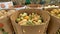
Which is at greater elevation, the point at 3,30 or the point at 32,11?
the point at 32,11

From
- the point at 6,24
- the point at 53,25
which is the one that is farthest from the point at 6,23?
the point at 53,25

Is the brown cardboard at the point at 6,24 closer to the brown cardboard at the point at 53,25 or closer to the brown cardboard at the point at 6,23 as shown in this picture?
the brown cardboard at the point at 6,23

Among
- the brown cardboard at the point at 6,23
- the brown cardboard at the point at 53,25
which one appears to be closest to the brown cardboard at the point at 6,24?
the brown cardboard at the point at 6,23

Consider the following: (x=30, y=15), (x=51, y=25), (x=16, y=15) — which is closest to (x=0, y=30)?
(x=16, y=15)

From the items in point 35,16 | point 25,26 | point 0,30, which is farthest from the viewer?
point 35,16

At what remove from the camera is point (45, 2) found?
2045 mm

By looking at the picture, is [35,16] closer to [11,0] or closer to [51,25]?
[51,25]

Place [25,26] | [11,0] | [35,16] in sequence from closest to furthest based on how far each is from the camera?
[25,26] < [35,16] < [11,0]

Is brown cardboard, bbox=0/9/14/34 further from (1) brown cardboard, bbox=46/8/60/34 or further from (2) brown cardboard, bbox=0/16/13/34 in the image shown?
(1) brown cardboard, bbox=46/8/60/34

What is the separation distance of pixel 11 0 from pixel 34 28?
1.12 metres

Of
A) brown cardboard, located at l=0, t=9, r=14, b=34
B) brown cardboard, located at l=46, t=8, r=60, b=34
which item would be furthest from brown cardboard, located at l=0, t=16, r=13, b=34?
brown cardboard, located at l=46, t=8, r=60, b=34

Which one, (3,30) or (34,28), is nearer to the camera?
(34,28)

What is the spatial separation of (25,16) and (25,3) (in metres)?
0.77

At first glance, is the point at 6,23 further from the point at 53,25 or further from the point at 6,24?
the point at 53,25
